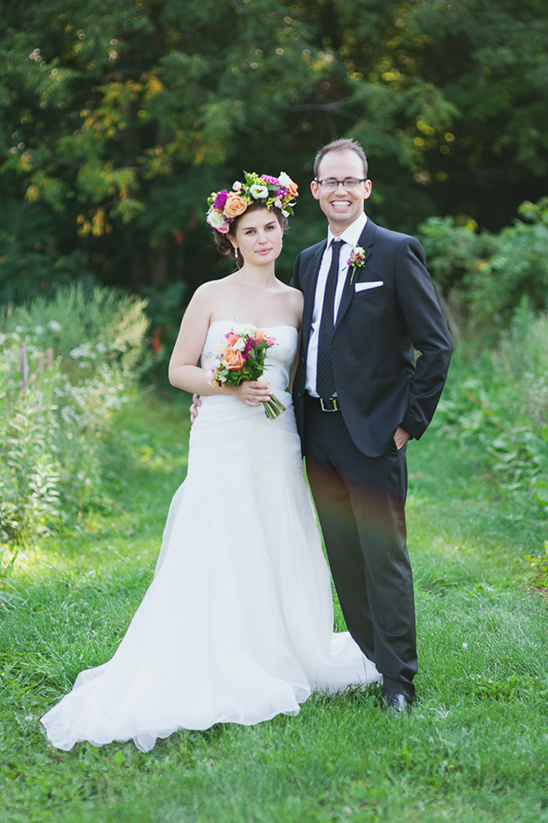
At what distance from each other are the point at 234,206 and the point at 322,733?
2.23 m

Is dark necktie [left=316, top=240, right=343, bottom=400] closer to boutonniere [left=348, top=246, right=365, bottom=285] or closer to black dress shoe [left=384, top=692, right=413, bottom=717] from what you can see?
boutonniere [left=348, top=246, right=365, bottom=285]

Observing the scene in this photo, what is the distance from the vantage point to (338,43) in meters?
14.6

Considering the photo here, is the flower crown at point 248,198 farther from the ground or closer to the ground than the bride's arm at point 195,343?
farther from the ground

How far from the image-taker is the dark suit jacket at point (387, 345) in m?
3.36

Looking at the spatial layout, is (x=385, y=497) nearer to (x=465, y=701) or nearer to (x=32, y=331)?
(x=465, y=701)

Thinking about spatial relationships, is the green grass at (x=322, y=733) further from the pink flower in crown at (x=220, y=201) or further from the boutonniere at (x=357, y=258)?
the pink flower in crown at (x=220, y=201)

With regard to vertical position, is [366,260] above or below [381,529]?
above

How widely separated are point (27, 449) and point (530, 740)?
389cm

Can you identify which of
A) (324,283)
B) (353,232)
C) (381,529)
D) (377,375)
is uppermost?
(353,232)

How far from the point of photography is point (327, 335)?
139 inches

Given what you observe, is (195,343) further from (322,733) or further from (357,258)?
(322,733)

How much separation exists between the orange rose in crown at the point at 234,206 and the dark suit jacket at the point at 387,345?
551 millimetres

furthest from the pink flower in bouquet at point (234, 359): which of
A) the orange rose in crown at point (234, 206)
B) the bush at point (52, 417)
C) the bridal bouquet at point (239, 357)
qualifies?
the bush at point (52, 417)

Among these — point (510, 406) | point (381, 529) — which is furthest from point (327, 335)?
point (510, 406)
